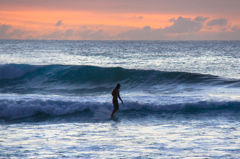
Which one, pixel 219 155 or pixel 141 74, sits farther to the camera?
pixel 141 74

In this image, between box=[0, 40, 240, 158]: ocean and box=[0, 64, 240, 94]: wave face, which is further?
box=[0, 64, 240, 94]: wave face

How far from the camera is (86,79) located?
69.9 ft

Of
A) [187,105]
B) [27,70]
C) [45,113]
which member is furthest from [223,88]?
[27,70]

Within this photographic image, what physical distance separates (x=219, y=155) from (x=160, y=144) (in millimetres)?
1448

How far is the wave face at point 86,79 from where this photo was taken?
17.8 meters

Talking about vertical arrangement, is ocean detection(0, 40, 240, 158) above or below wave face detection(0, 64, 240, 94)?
below

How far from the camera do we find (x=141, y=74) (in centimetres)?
2089

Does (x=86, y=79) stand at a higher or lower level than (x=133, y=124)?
higher

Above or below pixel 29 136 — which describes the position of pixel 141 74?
above

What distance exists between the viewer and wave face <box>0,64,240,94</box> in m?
17.8

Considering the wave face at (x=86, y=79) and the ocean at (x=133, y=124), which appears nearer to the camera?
the ocean at (x=133, y=124)

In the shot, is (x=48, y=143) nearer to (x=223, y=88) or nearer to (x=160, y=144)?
(x=160, y=144)

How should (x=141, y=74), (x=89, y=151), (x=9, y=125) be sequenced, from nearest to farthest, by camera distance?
1. (x=89, y=151)
2. (x=9, y=125)
3. (x=141, y=74)

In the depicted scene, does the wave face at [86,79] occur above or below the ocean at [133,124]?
above
